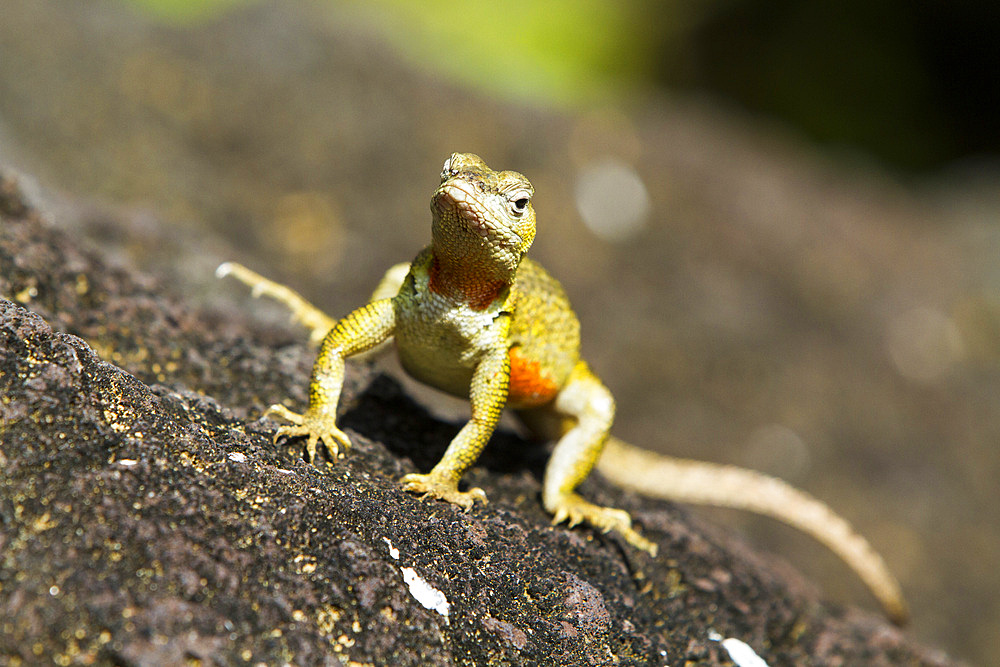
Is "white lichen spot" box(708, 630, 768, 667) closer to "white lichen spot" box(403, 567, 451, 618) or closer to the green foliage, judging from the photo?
"white lichen spot" box(403, 567, 451, 618)

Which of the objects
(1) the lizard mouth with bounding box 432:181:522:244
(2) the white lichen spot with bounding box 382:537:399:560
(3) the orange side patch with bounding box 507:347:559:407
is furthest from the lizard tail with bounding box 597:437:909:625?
(2) the white lichen spot with bounding box 382:537:399:560

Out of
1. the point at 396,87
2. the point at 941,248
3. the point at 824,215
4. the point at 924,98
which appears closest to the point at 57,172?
the point at 396,87

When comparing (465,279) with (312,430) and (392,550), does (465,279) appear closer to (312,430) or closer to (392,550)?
(312,430)

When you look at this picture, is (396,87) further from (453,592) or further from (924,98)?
(924,98)

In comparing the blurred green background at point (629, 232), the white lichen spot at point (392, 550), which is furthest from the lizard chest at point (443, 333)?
the blurred green background at point (629, 232)

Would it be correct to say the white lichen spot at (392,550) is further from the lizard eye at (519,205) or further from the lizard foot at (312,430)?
the lizard eye at (519,205)

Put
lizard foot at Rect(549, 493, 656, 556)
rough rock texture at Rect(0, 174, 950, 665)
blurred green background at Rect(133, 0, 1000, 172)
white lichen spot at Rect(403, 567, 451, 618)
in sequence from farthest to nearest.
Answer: blurred green background at Rect(133, 0, 1000, 172) < lizard foot at Rect(549, 493, 656, 556) < white lichen spot at Rect(403, 567, 451, 618) < rough rock texture at Rect(0, 174, 950, 665)
